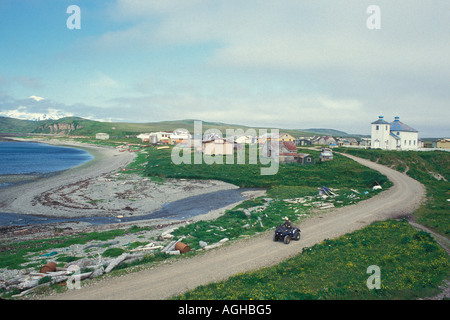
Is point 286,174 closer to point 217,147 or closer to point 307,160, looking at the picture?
point 307,160

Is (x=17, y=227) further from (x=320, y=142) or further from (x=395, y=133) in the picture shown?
(x=320, y=142)

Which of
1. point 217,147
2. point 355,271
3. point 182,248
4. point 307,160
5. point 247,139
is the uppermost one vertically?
point 247,139

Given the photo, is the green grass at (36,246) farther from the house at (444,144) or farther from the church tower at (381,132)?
the house at (444,144)

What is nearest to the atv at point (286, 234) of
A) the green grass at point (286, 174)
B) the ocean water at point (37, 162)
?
the green grass at point (286, 174)

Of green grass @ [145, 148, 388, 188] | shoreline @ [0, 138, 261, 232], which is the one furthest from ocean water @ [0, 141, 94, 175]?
green grass @ [145, 148, 388, 188]

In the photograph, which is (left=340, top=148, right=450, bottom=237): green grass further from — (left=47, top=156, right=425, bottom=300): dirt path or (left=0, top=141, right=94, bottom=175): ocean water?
(left=0, top=141, right=94, bottom=175): ocean water

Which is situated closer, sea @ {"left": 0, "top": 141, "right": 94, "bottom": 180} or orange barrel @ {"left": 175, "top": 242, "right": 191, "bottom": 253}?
orange barrel @ {"left": 175, "top": 242, "right": 191, "bottom": 253}

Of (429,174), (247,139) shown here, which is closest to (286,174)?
(429,174)
